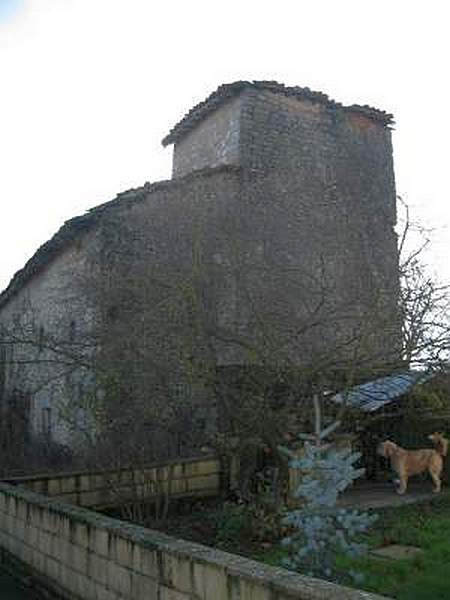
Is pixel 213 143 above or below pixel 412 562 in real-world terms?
above

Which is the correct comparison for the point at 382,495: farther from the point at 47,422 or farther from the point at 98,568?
the point at 47,422

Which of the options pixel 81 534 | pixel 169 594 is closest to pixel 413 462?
pixel 81 534

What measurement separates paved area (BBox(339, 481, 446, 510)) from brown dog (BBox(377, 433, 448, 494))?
0.72ft

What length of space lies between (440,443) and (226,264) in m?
4.81

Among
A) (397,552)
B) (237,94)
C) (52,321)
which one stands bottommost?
(397,552)

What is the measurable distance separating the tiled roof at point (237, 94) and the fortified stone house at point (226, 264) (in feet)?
0.12

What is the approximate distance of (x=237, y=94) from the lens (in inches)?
598

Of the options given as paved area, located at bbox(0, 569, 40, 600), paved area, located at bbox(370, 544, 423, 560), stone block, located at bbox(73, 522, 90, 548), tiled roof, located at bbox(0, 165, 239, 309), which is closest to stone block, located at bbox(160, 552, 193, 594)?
stone block, located at bbox(73, 522, 90, 548)

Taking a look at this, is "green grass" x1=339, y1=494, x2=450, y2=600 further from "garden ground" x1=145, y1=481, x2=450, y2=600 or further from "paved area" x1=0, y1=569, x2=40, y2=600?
"paved area" x1=0, y1=569, x2=40, y2=600

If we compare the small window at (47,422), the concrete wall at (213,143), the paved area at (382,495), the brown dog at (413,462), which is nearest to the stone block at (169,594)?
the paved area at (382,495)

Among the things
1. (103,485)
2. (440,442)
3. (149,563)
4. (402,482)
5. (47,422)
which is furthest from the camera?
(47,422)

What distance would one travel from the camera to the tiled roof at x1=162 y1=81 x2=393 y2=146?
49.6 ft

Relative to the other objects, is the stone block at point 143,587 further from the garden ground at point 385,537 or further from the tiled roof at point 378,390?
the tiled roof at point 378,390

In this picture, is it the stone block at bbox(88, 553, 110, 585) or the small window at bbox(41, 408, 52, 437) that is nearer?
the stone block at bbox(88, 553, 110, 585)
